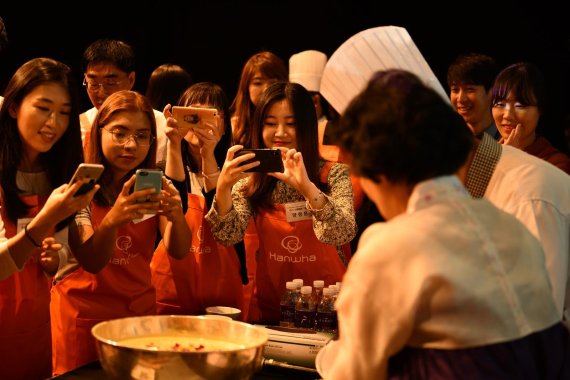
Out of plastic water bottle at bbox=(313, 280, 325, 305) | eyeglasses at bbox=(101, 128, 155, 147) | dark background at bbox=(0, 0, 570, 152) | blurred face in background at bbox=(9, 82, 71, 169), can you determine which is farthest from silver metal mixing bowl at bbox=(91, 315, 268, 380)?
dark background at bbox=(0, 0, 570, 152)

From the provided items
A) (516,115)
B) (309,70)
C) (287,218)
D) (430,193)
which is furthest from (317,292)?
(309,70)

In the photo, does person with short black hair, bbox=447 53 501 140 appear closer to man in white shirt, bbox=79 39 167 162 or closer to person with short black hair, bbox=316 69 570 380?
man in white shirt, bbox=79 39 167 162

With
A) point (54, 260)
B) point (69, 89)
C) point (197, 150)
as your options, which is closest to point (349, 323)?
point (54, 260)

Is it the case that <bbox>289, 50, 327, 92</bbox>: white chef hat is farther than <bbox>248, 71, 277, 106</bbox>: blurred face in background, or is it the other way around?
<bbox>289, 50, 327, 92</bbox>: white chef hat

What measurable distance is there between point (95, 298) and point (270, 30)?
3865 mm

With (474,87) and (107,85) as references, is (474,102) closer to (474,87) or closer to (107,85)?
(474,87)

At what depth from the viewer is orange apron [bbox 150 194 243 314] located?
2.85 meters

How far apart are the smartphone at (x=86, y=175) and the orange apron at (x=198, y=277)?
81 centimetres

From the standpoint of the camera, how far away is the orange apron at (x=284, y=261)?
111 inches

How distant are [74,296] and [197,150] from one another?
0.93 meters

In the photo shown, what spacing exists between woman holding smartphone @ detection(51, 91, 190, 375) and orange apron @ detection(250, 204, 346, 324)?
33 cm

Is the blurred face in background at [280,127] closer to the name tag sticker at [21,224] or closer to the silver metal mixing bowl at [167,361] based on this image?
the name tag sticker at [21,224]

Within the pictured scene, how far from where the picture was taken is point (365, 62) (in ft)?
6.30

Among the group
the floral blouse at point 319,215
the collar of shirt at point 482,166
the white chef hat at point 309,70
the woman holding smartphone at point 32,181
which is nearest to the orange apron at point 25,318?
the woman holding smartphone at point 32,181
